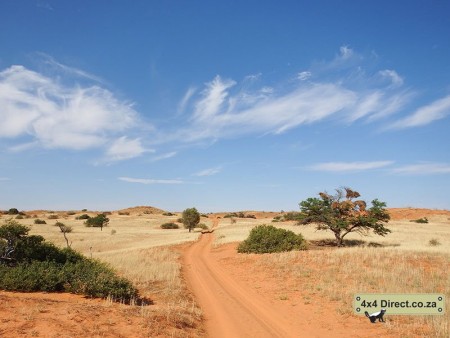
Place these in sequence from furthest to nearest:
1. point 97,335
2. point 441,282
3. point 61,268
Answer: point 441,282
point 61,268
point 97,335

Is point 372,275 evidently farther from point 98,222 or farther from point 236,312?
point 98,222

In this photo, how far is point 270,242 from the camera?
30.1 metres

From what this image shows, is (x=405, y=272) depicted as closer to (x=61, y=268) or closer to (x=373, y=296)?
(x=373, y=296)

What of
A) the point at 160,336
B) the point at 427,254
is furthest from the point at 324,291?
the point at 427,254

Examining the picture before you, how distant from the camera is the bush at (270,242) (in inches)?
1168

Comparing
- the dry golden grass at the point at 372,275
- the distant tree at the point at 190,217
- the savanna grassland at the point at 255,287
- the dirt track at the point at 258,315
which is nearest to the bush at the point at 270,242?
the savanna grassland at the point at 255,287

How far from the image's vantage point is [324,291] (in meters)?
16.1

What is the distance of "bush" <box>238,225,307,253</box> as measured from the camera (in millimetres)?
29656

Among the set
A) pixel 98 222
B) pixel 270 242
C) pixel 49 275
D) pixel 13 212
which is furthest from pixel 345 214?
pixel 13 212

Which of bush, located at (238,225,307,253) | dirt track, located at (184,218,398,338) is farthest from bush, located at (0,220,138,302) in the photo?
bush, located at (238,225,307,253)

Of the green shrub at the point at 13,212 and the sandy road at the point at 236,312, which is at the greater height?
the green shrub at the point at 13,212

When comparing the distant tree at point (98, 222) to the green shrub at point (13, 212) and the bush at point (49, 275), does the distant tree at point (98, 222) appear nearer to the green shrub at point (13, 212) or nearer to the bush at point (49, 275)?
the bush at point (49, 275)

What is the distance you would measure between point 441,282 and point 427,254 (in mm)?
7448

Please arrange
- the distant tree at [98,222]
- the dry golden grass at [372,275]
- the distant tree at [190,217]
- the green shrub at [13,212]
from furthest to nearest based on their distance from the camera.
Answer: the green shrub at [13,212] < the distant tree at [190,217] < the distant tree at [98,222] < the dry golden grass at [372,275]
